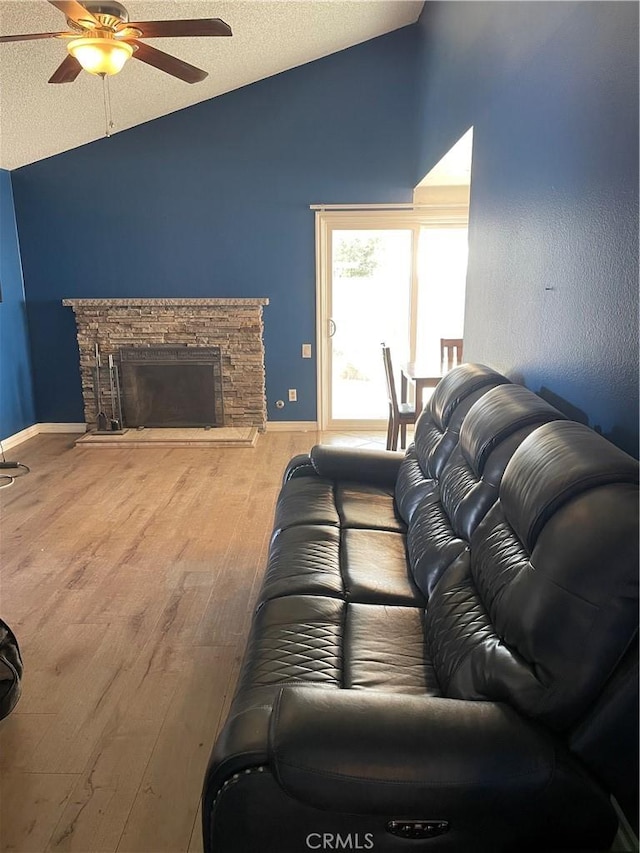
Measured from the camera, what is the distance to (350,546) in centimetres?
240

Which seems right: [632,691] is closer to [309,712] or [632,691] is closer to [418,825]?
[418,825]

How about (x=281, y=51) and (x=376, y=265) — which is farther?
(x=376, y=265)

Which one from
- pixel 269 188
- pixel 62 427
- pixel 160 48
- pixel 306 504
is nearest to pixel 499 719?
pixel 306 504

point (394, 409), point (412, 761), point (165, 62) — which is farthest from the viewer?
point (394, 409)

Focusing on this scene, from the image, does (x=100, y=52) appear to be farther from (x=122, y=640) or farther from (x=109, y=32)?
(x=122, y=640)

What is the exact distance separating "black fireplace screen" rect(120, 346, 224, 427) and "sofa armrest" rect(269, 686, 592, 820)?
4.83 m

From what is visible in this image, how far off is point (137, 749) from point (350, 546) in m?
1.00

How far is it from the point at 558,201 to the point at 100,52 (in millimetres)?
A: 2136

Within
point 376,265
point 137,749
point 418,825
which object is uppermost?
point 376,265

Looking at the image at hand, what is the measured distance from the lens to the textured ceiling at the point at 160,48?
3.54m

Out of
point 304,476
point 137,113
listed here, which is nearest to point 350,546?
point 304,476

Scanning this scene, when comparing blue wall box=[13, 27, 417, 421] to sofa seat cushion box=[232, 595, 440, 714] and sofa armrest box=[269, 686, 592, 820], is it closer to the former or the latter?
sofa seat cushion box=[232, 595, 440, 714]

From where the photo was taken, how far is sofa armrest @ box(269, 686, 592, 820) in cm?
116

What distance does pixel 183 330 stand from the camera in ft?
18.9
